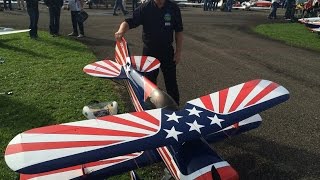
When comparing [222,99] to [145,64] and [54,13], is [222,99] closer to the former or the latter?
[145,64]

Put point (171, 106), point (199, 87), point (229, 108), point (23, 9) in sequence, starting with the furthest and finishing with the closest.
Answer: point (23, 9)
point (199, 87)
point (171, 106)
point (229, 108)

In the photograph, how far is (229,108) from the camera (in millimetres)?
4281

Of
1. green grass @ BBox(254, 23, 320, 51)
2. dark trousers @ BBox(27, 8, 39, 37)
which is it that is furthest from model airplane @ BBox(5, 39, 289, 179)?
green grass @ BBox(254, 23, 320, 51)

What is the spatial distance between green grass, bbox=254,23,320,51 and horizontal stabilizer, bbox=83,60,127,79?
10874mm

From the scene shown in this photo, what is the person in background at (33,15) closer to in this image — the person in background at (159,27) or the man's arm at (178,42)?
the person in background at (159,27)

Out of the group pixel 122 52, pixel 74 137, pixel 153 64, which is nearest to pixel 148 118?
pixel 74 137

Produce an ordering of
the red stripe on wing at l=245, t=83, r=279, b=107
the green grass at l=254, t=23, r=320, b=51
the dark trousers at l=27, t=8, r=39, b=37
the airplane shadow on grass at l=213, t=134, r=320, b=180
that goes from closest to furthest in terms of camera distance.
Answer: the red stripe on wing at l=245, t=83, r=279, b=107, the airplane shadow on grass at l=213, t=134, r=320, b=180, the dark trousers at l=27, t=8, r=39, b=37, the green grass at l=254, t=23, r=320, b=51

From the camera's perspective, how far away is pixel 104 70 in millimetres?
6988

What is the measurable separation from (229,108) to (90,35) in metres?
14.1

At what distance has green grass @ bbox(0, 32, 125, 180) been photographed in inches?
276

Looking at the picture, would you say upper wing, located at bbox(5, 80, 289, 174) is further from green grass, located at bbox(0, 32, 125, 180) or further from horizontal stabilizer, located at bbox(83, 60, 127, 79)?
horizontal stabilizer, located at bbox(83, 60, 127, 79)

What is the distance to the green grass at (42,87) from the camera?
23.0ft

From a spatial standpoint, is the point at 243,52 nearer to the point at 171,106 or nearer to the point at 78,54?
the point at 78,54

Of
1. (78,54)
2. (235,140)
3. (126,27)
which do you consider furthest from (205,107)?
(78,54)
